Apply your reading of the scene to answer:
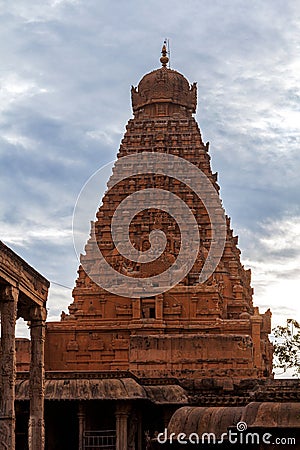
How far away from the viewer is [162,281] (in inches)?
1927

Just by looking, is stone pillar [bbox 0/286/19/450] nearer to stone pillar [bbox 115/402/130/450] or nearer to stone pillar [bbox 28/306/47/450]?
stone pillar [bbox 28/306/47/450]

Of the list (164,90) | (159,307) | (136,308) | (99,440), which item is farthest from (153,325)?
(164,90)

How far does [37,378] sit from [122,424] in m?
12.7

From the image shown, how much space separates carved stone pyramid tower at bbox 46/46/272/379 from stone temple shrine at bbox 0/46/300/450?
0.20 feet

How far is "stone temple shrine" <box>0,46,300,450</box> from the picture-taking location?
123 feet

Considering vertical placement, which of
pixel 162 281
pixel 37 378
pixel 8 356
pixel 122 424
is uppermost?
pixel 162 281

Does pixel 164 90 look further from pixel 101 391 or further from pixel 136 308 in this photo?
pixel 101 391

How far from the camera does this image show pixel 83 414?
38.1 metres

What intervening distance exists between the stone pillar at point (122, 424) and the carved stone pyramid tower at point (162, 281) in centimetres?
544

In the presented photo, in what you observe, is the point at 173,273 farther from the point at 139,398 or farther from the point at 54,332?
the point at 139,398

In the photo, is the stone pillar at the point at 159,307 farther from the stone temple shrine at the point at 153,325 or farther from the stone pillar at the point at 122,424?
the stone pillar at the point at 122,424

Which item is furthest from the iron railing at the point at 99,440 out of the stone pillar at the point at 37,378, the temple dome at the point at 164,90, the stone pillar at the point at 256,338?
the temple dome at the point at 164,90

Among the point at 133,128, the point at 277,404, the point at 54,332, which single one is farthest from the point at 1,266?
the point at 133,128

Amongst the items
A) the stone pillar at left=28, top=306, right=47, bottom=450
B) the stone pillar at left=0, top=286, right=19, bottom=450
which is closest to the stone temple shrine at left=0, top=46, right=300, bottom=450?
the stone pillar at left=28, top=306, right=47, bottom=450
